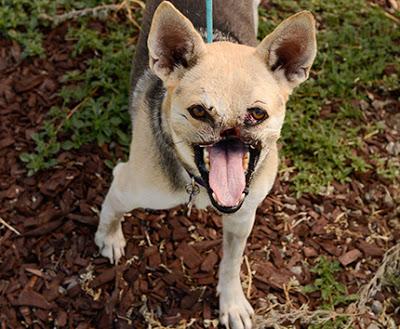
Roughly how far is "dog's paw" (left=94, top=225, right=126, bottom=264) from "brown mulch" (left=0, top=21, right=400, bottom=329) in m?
0.06

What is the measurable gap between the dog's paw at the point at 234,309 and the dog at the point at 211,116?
483 mm

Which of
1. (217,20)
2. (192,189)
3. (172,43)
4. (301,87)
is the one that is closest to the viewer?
(172,43)

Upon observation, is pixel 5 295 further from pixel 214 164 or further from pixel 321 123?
pixel 321 123

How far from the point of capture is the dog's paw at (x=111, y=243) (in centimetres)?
450

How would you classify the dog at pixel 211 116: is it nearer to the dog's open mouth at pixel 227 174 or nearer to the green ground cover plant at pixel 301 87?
the dog's open mouth at pixel 227 174

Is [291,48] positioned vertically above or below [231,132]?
above

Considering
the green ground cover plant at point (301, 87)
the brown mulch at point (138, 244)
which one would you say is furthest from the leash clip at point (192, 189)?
the green ground cover plant at point (301, 87)

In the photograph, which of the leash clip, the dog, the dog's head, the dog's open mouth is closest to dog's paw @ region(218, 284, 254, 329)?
the dog

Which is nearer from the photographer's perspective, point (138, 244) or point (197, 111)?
point (197, 111)

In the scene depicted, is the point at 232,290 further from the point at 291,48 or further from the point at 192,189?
the point at 291,48

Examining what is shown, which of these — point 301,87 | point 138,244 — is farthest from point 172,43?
point 301,87

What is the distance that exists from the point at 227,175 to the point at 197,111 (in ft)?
1.07

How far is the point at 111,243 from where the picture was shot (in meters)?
4.50

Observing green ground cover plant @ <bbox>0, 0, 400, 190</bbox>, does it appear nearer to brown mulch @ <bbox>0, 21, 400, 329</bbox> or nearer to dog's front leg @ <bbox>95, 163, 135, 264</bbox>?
brown mulch @ <bbox>0, 21, 400, 329</bbox>
